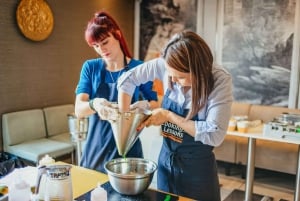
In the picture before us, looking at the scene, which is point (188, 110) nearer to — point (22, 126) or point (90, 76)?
point (90, 76)

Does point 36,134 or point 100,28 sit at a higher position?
point 100,28

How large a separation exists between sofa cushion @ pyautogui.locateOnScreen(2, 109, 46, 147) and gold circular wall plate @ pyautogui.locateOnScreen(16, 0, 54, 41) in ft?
2.83

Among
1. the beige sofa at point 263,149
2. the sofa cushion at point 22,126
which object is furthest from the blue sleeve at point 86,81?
the beige sofa at point 263,149

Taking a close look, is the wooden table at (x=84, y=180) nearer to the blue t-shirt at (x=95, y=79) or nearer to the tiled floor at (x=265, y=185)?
the blue t-shirt at (x=95, y=79)

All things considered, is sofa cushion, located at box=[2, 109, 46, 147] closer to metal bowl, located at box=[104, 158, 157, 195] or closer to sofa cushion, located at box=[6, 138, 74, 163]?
sofa cushion, located at box=[6, 138, 74, 163]

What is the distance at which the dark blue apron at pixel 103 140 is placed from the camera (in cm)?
172

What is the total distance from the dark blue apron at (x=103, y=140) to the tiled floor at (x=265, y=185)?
190 cm

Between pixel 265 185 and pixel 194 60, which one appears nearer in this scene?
pixel 194 60

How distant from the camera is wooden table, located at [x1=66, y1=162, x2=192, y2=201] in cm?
141

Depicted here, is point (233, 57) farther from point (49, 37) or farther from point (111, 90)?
point (111, 90)

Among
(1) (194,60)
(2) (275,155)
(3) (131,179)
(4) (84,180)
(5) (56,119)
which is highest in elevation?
(1) (194,60)

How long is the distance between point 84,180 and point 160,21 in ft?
12.5

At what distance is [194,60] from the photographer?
1.27m

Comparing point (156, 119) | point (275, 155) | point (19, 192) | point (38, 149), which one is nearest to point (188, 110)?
point (156, 119)
